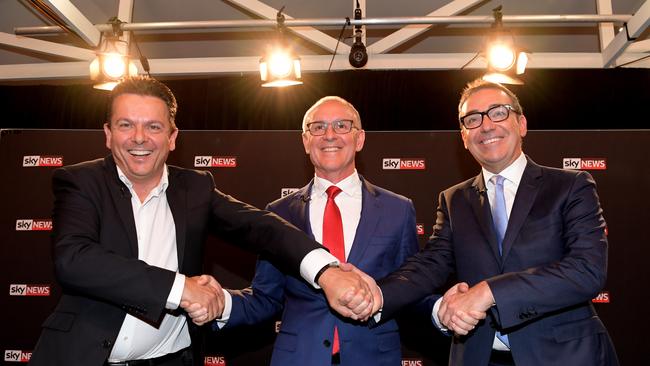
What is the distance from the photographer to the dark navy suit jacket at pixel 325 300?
2.30 meters

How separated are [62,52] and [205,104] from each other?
5.83 feet

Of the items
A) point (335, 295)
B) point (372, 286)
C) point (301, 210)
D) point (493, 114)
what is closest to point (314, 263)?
point (335, 295)

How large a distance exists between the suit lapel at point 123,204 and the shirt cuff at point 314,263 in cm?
76

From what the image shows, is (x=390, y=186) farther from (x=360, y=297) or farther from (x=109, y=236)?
(x=109, y=236)

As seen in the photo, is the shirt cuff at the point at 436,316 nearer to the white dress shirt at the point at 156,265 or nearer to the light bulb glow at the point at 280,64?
the white dress shirt at the point at 156,265

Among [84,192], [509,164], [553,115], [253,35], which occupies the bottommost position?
[84,192]

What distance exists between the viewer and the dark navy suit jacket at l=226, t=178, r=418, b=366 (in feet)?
7.54

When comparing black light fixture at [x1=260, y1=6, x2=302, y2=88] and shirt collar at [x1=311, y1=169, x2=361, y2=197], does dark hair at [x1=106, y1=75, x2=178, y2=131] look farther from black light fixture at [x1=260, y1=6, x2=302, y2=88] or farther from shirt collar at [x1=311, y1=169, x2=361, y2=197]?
black light fixture at [x1=260, y1=6, x2=302, y2=88]

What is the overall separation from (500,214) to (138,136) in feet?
5.76

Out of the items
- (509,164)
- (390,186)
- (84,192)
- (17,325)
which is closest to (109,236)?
(84,192)

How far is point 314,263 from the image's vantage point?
236 cm

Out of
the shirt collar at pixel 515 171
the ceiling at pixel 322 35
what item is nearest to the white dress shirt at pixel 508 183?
the shirt collar at pixel 515 171

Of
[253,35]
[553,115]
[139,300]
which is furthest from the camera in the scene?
[253,35]

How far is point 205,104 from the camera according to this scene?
599 centimetres
